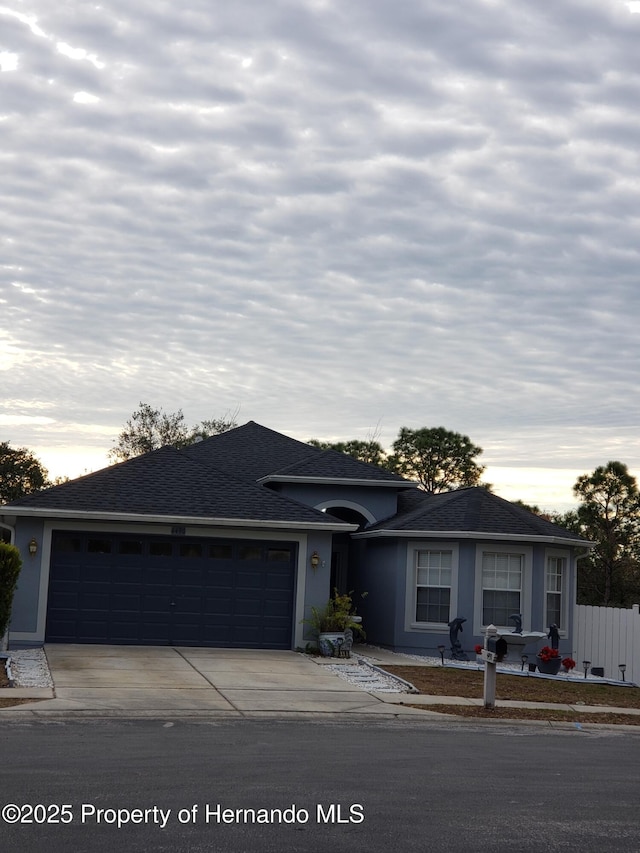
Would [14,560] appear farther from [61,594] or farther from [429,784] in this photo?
[429,784]

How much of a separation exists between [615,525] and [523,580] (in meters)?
19.6

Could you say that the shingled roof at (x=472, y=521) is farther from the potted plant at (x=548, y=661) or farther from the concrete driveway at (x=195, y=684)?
the concrete driveway at (x=195, y=684)

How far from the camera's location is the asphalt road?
23.1 feet

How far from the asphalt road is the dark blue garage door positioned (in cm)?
893

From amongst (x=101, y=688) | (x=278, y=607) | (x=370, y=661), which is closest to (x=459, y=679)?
(x=370, y=661)

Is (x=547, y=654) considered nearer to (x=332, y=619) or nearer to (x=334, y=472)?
(x=332, y=619)

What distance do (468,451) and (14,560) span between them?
1277 inches

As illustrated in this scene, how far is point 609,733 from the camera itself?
14.3 meters

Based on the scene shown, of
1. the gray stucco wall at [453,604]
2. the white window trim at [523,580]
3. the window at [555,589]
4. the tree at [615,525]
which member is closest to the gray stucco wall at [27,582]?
the gray stucco wall at [453,604]

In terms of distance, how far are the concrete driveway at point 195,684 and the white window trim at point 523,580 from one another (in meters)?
4.62

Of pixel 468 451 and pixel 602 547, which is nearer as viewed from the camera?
pixel 602 547

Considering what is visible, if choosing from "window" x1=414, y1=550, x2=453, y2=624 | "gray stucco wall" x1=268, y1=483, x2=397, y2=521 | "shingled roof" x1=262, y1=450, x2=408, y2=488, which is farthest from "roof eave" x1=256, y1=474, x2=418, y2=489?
"window" x1=414, y1=550, x2=453, y2=624

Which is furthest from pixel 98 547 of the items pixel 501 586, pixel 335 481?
pixel 501 586

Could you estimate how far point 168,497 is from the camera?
22.4m
